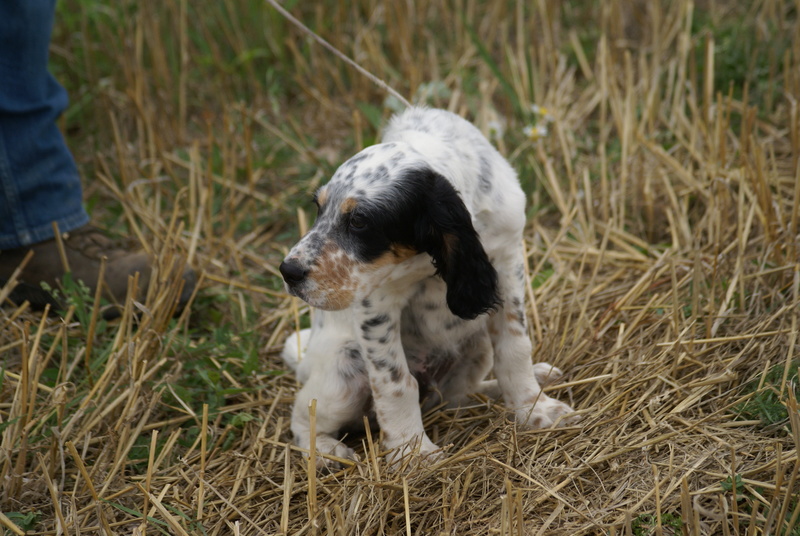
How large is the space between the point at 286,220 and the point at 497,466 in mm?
2842

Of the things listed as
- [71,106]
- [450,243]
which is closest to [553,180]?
[450,243]

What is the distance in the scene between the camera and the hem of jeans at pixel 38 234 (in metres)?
4.14

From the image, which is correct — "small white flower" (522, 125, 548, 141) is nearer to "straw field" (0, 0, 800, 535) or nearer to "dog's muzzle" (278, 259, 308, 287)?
"straw field" (0, 0, 800, 535)

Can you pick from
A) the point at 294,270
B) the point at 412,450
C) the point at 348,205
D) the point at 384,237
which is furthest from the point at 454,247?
the point at 412,450

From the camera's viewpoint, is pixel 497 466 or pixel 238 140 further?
pixel 238 140

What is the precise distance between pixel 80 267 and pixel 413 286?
215 cm

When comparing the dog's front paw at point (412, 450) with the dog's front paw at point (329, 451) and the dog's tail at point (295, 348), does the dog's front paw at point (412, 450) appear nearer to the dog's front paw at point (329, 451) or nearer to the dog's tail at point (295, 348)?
the dog's front paw at point (329, 451)

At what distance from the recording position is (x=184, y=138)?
6102 mm

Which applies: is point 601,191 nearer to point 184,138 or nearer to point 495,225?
point 495,225

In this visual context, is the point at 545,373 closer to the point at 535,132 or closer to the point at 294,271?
the point at 294,271

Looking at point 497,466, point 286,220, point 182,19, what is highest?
point 182,19

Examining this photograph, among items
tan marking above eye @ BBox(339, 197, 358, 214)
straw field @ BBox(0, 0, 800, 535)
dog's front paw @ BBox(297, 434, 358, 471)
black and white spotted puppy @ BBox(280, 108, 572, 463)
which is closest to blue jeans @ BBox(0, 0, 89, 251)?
straw field @ BBox(0, 0, 800, 535)

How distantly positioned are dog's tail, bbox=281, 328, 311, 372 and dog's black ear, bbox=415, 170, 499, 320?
1151 millimetres

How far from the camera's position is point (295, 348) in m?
3.94
